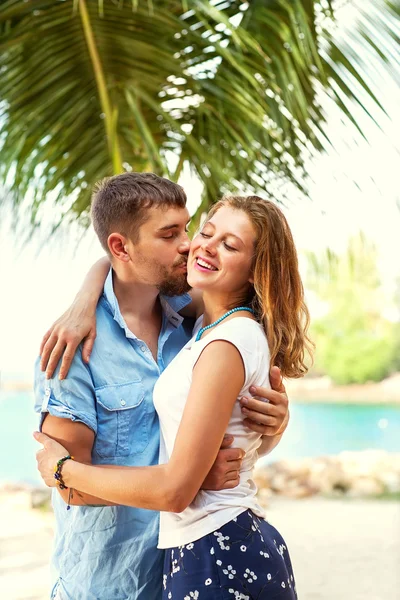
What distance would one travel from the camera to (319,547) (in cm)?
744

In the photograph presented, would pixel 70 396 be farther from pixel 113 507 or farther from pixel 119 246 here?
pixel 119 246

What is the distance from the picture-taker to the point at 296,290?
1429 millimetres

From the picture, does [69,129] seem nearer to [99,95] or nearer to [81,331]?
[99,95]

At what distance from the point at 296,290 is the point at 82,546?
615 mm

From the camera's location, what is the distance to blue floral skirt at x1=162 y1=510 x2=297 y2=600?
1229 mm

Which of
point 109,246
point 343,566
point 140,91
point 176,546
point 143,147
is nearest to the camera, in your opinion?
point 176,546

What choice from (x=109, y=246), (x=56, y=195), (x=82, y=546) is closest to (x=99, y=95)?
(x=56, y=195)

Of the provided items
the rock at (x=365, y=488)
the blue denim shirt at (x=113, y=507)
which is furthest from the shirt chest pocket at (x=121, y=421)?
the rock at (x=365, y=488)

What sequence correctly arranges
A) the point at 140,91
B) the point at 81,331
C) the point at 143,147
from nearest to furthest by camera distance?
the point at 81,331
the point at 140,91
the point at 143,147

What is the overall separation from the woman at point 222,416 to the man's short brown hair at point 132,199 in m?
0.11

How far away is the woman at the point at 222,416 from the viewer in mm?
1219

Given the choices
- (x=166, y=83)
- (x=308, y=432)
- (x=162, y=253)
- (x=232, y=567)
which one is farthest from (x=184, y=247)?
(x=308, y=432)

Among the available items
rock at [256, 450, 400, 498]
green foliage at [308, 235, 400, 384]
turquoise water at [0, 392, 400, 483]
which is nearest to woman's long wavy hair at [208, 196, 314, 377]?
rock at [256, 450, 400, 498]

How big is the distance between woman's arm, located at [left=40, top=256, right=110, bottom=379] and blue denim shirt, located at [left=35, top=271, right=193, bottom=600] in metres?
0.02
